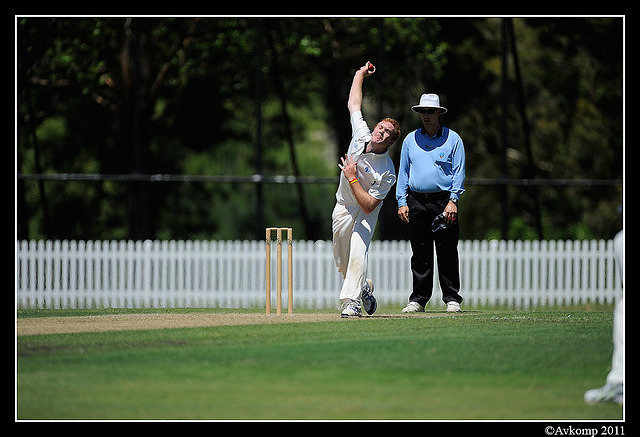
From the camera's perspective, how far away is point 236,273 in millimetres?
19297

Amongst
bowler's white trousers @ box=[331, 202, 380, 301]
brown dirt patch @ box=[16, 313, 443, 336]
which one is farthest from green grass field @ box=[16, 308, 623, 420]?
bowler's white trousers @ box=[331, 202, 380, 301]

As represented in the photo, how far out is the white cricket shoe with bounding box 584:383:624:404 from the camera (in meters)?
8.05

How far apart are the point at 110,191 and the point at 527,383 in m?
23.7

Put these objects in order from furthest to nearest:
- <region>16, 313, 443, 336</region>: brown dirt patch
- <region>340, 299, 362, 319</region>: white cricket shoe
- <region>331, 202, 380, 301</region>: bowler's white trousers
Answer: <region>340, 299, 362, 319</region>: white cricket shoe, <region>331, 202, 380, 301</region>: bowler's white trousers, <region>16, 313, 443, 336</region>: brown dirt patch

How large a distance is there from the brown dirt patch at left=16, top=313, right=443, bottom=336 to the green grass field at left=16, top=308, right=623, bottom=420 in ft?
1.10

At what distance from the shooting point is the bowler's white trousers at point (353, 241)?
10828 millimetres

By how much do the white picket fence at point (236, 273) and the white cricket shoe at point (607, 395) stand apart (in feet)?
35.2

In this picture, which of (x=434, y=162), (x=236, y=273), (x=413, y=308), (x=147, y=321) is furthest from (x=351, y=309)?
(x=236, y=273)

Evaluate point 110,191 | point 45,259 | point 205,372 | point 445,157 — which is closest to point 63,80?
point 110,191

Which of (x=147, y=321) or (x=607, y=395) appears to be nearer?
(x=607, y=395)

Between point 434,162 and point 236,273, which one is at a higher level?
point 434,162

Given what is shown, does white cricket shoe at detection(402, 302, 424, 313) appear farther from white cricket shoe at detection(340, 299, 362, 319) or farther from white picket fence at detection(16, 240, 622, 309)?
white picket fence at detection(16, 240, 622, 309)

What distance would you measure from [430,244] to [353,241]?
48.4 inches

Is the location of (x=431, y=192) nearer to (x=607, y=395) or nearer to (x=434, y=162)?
(x=434, y=162)
